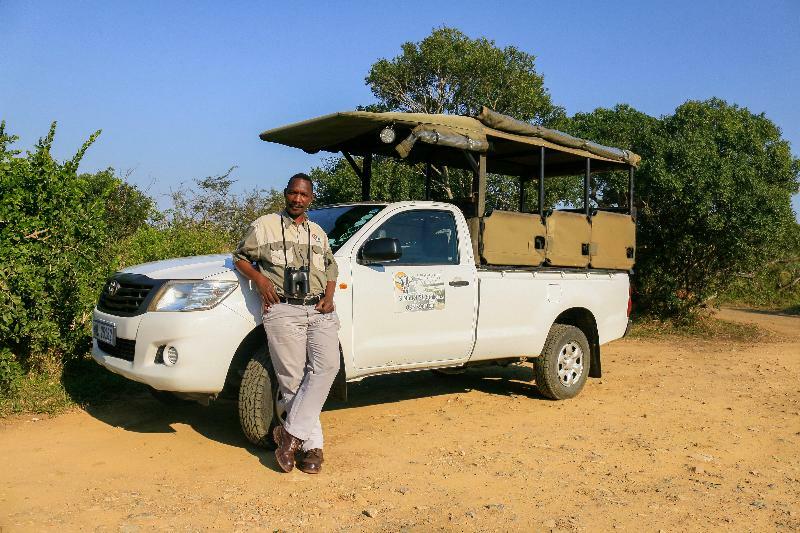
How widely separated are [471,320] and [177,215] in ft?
23.8

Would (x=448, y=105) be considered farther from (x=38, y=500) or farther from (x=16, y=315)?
(x=38, y=500)

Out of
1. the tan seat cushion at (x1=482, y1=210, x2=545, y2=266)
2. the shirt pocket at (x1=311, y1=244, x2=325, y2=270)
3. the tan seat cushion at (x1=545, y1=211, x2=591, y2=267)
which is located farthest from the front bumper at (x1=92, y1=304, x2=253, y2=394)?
the tan seat cushion at (x1=545, y1=211, x2=591, y2=267)

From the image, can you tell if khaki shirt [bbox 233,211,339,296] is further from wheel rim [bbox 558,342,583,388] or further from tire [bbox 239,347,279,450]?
wheel rim [bbox 558,342,583,388]

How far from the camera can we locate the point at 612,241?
767 cm

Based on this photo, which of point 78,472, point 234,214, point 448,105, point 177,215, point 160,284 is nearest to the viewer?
point 78,472

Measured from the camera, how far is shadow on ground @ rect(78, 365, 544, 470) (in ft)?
17.8

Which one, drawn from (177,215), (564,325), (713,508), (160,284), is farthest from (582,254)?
(177,215)

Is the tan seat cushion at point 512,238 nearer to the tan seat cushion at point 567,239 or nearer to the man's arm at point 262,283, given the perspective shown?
the tan seat cushion at point 567,239

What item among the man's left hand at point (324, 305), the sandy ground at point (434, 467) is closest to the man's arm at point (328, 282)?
the man's left hand at point (324, 305)

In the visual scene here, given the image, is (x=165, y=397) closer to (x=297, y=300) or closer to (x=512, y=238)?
(x=297, y=300)

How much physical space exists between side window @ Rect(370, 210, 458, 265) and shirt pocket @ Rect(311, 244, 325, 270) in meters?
0.95

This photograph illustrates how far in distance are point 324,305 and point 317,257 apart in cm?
32

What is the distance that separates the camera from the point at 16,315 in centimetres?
576

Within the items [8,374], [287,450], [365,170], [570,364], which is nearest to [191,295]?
[287,450]
